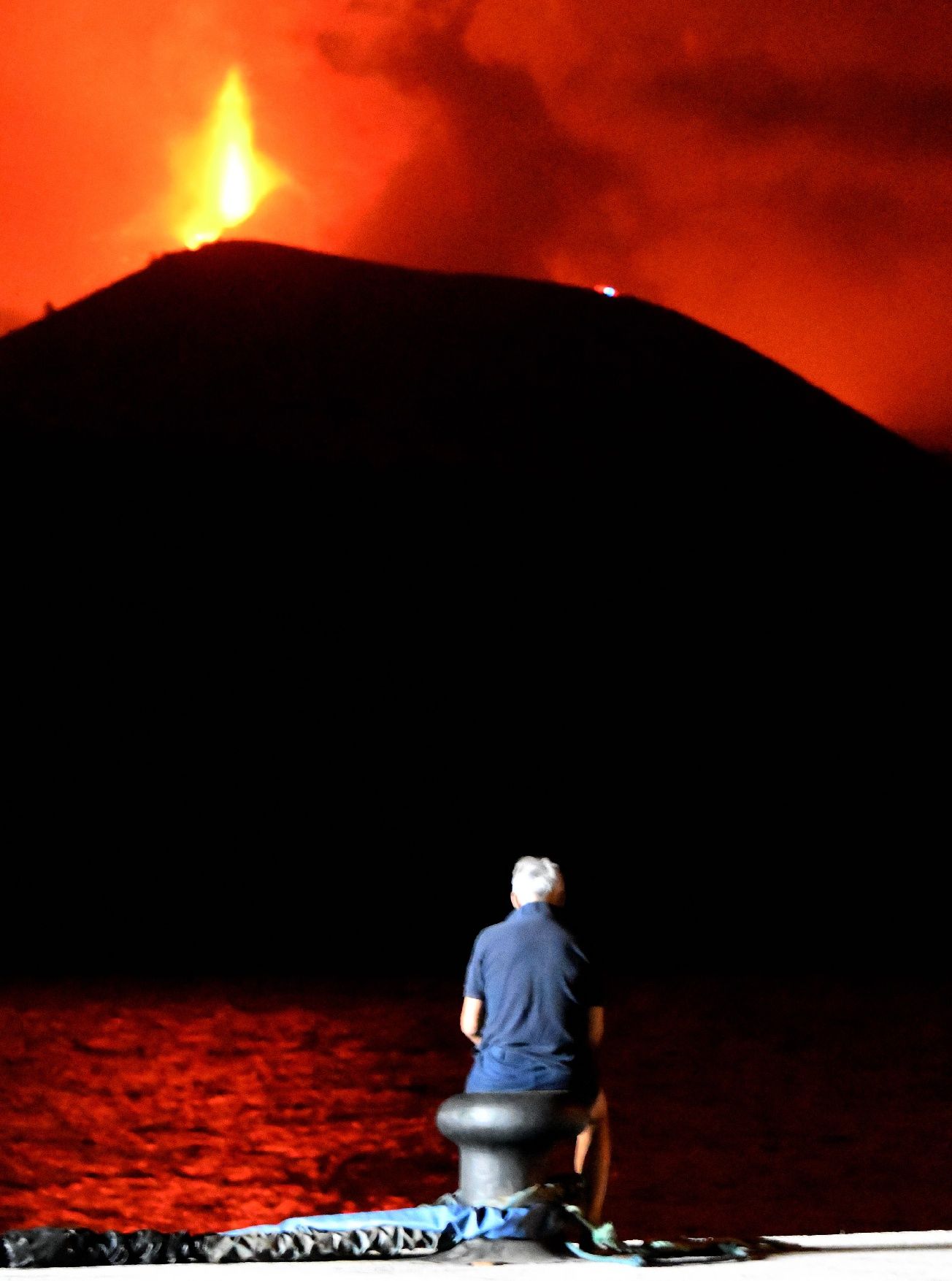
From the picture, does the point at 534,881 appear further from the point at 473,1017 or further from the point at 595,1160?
the point at 595,1160

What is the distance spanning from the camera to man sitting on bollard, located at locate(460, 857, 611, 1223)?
215 inches

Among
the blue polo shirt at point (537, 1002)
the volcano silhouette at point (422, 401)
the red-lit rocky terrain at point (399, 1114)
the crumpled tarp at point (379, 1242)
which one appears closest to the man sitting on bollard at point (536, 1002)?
the blue polo shirt at point (537, 1002)

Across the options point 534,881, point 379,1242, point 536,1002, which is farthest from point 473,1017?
point 379,1242

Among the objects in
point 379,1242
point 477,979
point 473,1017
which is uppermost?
point 477,979

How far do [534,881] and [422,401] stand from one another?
45.0 meters

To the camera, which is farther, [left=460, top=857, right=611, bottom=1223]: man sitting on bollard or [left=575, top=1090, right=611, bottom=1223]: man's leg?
[left=575, top=1090, right=611, bottom=1223]: man's leg

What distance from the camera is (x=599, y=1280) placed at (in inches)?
192

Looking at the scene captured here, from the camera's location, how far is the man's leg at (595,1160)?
223 inches

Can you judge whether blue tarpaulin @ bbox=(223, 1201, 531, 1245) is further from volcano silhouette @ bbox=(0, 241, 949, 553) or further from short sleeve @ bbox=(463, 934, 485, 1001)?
volcano silhouette @ bbox=(0, 241, 949, 553)

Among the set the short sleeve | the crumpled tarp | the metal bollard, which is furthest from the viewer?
the short sleeve

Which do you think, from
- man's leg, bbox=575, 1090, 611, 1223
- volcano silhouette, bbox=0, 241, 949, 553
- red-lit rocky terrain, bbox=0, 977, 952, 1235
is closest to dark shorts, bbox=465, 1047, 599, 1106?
man's leg, bbox=575, 1090, 611, 1223

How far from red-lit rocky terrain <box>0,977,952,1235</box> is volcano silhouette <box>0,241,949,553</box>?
23736 mm

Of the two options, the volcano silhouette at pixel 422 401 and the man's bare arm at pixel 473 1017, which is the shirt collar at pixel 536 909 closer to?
the man's bare arm at pixel 473 1017

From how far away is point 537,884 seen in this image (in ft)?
18.2
